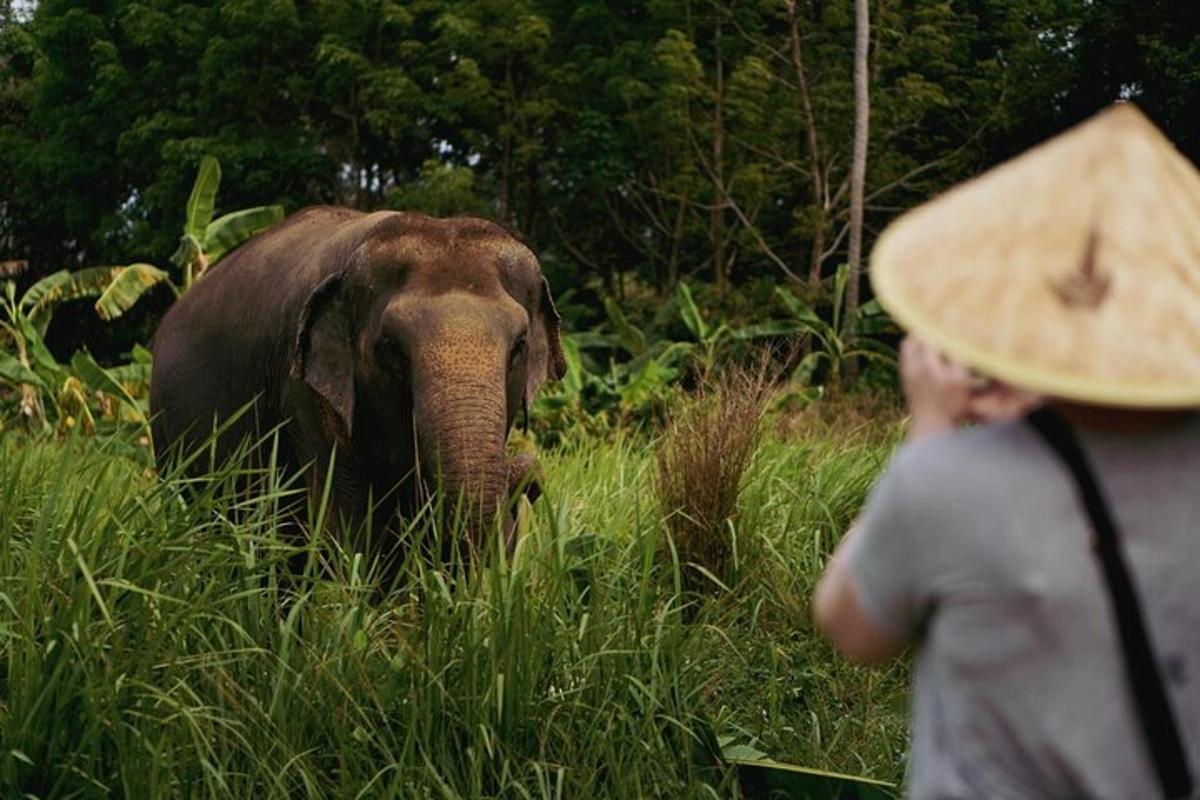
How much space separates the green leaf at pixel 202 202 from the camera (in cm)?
1495

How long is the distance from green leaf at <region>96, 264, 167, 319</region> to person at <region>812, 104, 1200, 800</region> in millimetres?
13856

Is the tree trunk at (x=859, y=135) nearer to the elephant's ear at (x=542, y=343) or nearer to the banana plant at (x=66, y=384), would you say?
the banana plant at (x=66, y=384)

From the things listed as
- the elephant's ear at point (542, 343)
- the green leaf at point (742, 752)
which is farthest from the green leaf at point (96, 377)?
the green leaf at point (742, 752)

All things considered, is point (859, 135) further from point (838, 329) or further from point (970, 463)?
point (970, 463)

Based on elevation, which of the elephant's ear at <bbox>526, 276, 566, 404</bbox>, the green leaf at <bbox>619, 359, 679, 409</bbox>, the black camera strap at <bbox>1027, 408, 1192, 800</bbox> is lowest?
the green leaf at <bbox>619, 359, 679, 409</bbox>

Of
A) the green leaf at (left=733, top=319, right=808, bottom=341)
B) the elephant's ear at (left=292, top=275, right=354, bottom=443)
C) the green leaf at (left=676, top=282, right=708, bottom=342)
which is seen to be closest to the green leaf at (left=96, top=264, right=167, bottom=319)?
the green leaf at (left=676, top=282, right=708, bottom=342)

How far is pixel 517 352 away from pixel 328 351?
0.70 metres

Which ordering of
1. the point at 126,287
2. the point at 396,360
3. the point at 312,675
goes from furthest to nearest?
1. the point at 126,287
2. the point at 396,360
3. the point at 312,675

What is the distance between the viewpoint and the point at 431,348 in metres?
5.70

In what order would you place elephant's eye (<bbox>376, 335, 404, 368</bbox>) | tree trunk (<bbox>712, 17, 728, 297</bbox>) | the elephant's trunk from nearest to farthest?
1. the elephant's trunk
2. elephant's eye (<bbox>376, 335, 404, 368</bbox>)
3. tree trunk (<bbox>712, 17, 728, 297</bbox>)

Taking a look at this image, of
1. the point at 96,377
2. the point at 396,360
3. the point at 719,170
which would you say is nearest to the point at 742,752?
the point at 396,360

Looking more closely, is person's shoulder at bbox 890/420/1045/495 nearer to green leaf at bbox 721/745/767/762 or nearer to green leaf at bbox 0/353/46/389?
green leaf at bbox 721/745/767/762

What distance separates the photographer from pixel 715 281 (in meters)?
25.6

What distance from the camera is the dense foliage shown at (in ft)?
77.4
